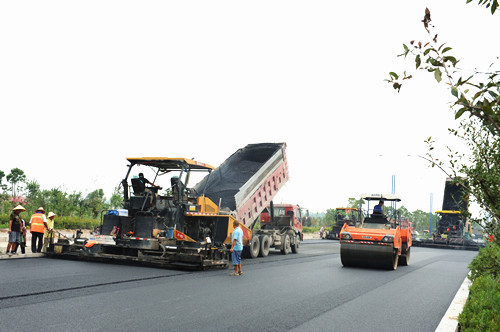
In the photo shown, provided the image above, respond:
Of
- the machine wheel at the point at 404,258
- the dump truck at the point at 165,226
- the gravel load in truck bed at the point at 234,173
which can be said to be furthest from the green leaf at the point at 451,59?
the machine wheel at the point at 404,258

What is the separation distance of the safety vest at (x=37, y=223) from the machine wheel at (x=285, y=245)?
895 cm

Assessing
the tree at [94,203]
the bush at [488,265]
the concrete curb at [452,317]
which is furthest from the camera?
the tree at [94,203]

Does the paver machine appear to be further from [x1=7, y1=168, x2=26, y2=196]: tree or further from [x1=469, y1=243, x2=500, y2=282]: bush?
[x1=7, y1=168, x2=26, y2=196]: tree

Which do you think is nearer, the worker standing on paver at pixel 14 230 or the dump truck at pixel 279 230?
the worker standing on paver at pixel 14 230

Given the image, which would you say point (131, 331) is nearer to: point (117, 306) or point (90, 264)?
point (117, 306)

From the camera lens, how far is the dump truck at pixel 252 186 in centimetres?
1488

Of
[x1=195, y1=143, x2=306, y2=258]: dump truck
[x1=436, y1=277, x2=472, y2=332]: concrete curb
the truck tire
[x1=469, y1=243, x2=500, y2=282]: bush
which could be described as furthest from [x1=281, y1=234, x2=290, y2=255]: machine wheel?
[x1=436, y1=277, x2=472, y2=332]: concrete curb

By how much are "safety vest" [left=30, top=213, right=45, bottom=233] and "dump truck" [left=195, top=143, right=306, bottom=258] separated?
185 inches

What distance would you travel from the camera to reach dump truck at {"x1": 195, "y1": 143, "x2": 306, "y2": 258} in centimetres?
1488

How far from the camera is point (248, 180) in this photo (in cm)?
1516

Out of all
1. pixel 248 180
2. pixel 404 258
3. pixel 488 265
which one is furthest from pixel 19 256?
pixel 404 258

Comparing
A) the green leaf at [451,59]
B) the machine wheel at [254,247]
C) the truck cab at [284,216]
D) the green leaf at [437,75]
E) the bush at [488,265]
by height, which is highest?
the green leaf at [451,59]

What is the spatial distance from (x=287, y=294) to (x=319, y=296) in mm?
595

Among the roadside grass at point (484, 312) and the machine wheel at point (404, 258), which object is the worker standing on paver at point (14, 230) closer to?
the roadside grass at point (484, 312)
